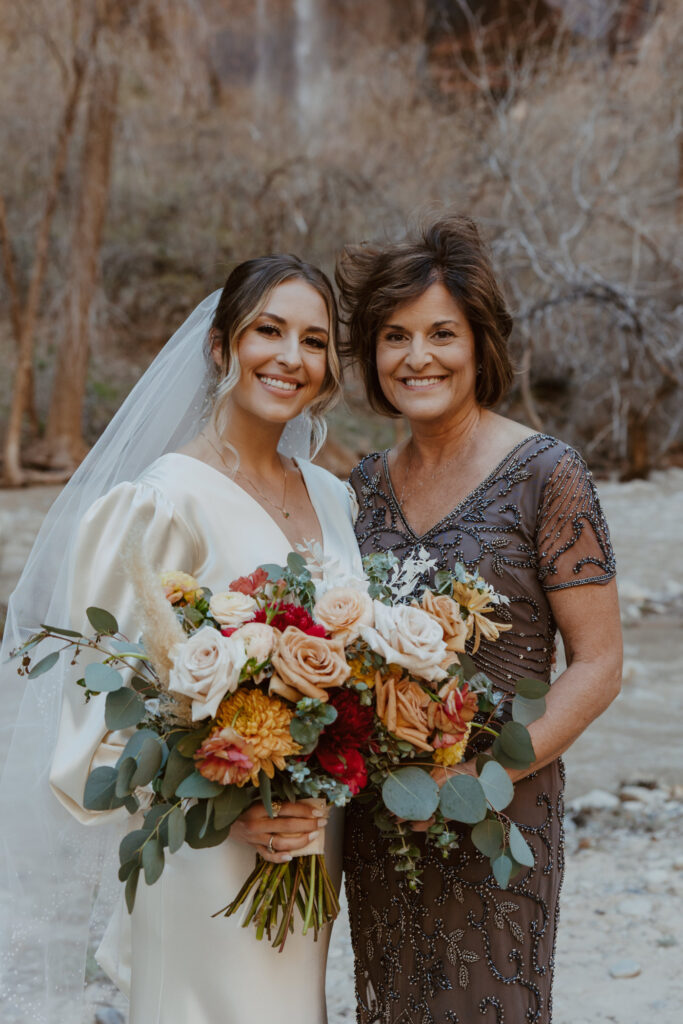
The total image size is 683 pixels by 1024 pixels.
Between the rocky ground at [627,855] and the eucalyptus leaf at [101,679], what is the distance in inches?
95.0

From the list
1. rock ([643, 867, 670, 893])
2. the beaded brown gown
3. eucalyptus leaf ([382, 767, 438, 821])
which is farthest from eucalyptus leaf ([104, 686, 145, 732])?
rock ([643, 867, 670, 893])


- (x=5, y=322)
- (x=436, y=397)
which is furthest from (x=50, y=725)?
(x=5, y=322)

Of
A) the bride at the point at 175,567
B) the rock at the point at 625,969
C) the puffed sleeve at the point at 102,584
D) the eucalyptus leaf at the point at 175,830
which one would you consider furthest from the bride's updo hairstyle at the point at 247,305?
the rock at the point at 625,969

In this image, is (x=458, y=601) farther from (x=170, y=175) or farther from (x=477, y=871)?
(x=170, y=175)

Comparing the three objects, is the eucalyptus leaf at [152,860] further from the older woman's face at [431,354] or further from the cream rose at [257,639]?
the older woman's face at [431,354]

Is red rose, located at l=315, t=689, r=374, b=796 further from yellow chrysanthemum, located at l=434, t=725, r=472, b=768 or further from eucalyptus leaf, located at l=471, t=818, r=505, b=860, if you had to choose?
eucalyptus leaf, located at l=471, t=818, r=505, b=860

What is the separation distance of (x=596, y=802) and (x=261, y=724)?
4.39 m

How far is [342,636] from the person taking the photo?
1730 millimetres

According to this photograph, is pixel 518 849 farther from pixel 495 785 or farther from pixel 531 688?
pixel 531 688

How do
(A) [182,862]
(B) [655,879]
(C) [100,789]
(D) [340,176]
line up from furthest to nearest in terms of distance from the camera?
(D) [340,176]
(B) [655,879]
(A) [182,862]
(C) [100,789]

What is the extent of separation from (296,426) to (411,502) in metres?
0.65

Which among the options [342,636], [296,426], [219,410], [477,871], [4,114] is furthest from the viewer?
[4,114]

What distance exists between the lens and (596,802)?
5590 millimetres

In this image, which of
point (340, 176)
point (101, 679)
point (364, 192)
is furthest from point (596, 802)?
point (340, 176)
